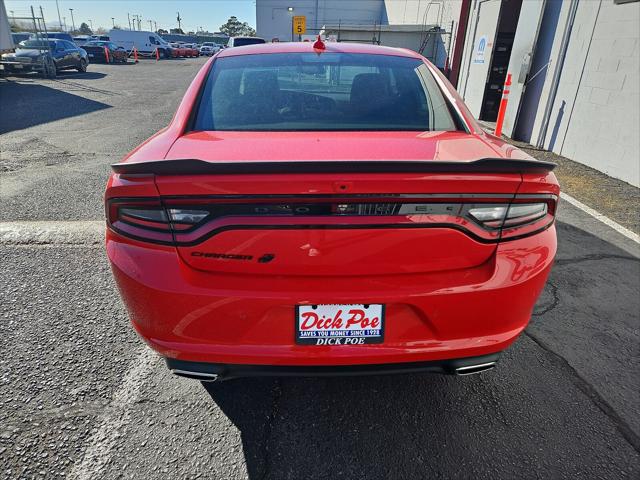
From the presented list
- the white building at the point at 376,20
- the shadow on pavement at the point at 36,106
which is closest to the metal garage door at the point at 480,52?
the white building at the point at 376,20

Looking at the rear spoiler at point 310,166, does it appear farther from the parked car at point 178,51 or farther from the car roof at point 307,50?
the parked car at point 178,51

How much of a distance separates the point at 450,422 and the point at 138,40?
1755 inches

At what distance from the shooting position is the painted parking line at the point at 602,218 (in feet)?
15.2

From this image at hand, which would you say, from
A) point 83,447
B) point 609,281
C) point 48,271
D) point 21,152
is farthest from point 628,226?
point 21,152

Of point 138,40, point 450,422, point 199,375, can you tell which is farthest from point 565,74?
point 138,40

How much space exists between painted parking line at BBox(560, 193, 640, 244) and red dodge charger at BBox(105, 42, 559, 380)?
349 cm

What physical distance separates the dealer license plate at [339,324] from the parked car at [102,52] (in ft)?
114

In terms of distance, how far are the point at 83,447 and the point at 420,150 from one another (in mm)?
2027

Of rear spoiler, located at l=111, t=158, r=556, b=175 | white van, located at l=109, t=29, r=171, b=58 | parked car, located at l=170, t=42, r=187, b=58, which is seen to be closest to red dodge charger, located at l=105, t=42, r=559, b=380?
rear spoiler, located at l=111, t=158, r=556, b=175

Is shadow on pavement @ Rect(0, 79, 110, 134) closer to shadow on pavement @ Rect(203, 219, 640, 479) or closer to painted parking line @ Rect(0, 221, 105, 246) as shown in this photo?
painted parking line @ Rect(0, 221, 105, 246)

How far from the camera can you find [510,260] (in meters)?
1.81

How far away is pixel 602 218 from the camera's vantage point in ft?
16.8

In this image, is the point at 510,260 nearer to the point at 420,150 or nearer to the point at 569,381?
the point at 420,150

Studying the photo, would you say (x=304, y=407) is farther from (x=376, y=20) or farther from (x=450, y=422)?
(x=376, y=20)
